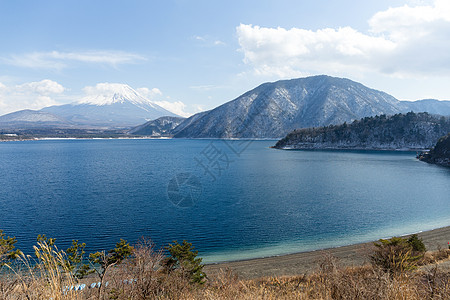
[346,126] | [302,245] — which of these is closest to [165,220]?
[302,245]

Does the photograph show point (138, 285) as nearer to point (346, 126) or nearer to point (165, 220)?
point (165, 220)

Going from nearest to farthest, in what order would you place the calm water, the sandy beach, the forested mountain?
1. the sandy beach
2. the calm water
3. the forested mountain

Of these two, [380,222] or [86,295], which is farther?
[380,222]

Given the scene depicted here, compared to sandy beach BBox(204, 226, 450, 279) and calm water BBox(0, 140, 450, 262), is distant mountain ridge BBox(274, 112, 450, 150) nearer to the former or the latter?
calm water BBox(0, 140, 450, 262)

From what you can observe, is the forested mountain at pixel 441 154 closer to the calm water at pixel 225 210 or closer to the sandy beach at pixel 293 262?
the calm water at pixel 225 210

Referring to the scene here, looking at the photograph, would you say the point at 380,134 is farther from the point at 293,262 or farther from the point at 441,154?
the point at 293,262

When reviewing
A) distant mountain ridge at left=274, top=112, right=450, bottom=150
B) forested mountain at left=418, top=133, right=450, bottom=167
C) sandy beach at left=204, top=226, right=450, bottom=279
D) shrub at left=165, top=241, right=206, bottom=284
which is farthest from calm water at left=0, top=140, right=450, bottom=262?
distant mountain ridge at left=274, top=112, right=450, bottom=150

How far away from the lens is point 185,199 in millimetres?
39469

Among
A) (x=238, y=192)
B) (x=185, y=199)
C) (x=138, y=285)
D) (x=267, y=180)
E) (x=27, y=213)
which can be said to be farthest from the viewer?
(x=267, y=180)

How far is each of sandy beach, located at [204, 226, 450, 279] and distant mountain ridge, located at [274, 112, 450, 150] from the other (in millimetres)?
136715

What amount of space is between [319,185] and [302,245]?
28.1m

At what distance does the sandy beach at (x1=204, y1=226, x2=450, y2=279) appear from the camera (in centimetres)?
1862

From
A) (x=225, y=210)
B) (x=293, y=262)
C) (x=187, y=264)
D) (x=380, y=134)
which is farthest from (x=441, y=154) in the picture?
(x=187, y=264)

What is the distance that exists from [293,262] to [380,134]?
152m
